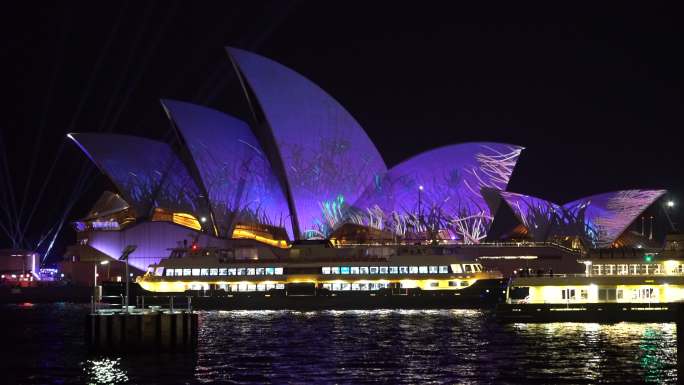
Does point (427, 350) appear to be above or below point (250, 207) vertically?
below

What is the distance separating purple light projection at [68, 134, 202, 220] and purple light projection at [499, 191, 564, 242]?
2690 cm

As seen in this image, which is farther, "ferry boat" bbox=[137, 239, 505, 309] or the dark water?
"ferry boat" bbox=[137, 239, 505, 309]

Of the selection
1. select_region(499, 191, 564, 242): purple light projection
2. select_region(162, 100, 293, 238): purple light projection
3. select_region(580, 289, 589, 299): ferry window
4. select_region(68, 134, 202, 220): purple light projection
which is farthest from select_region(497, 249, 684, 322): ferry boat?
select_region(68, 134, 202, 220): purple light projection

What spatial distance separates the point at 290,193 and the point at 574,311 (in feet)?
118

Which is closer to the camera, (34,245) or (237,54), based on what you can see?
(237,54)

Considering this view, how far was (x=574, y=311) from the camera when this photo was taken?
170ft

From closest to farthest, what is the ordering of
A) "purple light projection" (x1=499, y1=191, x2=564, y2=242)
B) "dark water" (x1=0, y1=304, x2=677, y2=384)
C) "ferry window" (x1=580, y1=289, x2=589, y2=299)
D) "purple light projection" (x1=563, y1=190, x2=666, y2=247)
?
"dark water" (x1=0, y1=304, x2=677, y2=384) < "ferry window" (x1=580, y1=289, x2=589, y2=299) < "purple light projection" (x1=563, y1=190, x2=666, y2=247) < "purple light projection" (x1=499, y1=191, x2=564, y2=242)

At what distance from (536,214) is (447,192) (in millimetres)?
8058

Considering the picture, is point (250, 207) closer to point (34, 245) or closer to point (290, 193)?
point (290, 193)

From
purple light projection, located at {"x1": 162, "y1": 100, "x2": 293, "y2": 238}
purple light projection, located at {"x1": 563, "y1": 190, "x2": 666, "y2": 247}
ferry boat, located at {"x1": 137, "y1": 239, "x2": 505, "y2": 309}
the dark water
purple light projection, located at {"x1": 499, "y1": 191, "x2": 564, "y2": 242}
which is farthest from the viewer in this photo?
purple light projection, located at {"x1": 499, "y1": 191, "x2": 564, "y2": 242}

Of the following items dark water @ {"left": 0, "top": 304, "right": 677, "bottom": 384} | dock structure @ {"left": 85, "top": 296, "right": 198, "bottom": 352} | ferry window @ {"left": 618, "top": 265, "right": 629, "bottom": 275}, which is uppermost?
ferry window @ {"left": 618, "top": 265, "right": 629, "bottom": 275}

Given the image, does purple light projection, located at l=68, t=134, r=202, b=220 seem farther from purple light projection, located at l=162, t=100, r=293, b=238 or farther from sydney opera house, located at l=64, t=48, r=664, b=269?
purple light projection, located at l=162, t=100, r=293, b=238

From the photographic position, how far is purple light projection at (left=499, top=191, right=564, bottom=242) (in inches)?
3322

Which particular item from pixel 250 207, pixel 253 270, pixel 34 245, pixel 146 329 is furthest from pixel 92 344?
pixel 34 245
